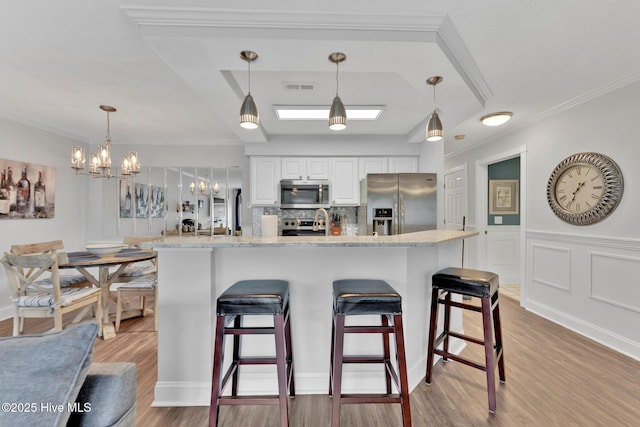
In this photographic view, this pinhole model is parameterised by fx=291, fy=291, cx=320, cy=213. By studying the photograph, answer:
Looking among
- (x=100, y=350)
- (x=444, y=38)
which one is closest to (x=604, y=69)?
(x=444, y=38)

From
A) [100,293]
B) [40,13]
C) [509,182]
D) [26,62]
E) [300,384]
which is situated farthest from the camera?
[509,182]

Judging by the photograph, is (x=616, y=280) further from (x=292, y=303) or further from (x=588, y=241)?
(x=292, y=303)

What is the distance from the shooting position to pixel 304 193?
14.4ft

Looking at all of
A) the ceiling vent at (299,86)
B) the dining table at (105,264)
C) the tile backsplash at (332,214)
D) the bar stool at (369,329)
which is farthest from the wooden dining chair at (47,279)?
the bar stool at (369,329)

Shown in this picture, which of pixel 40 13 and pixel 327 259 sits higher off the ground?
pixel 40 13

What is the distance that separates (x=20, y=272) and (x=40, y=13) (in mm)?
2199

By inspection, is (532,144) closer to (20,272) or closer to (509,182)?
(509,182)

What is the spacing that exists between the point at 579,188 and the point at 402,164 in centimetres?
211

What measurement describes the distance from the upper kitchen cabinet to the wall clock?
2.88 m

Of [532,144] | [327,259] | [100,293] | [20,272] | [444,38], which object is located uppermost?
[444,38]

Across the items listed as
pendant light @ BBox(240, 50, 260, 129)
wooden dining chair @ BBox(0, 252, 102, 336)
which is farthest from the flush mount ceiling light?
wooden dining chair @ BBox(0, 252, 102, 336)

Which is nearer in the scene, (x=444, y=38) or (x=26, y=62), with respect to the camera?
(x=444, y=38)

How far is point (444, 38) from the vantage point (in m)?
1.83

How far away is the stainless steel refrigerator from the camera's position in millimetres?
3984
